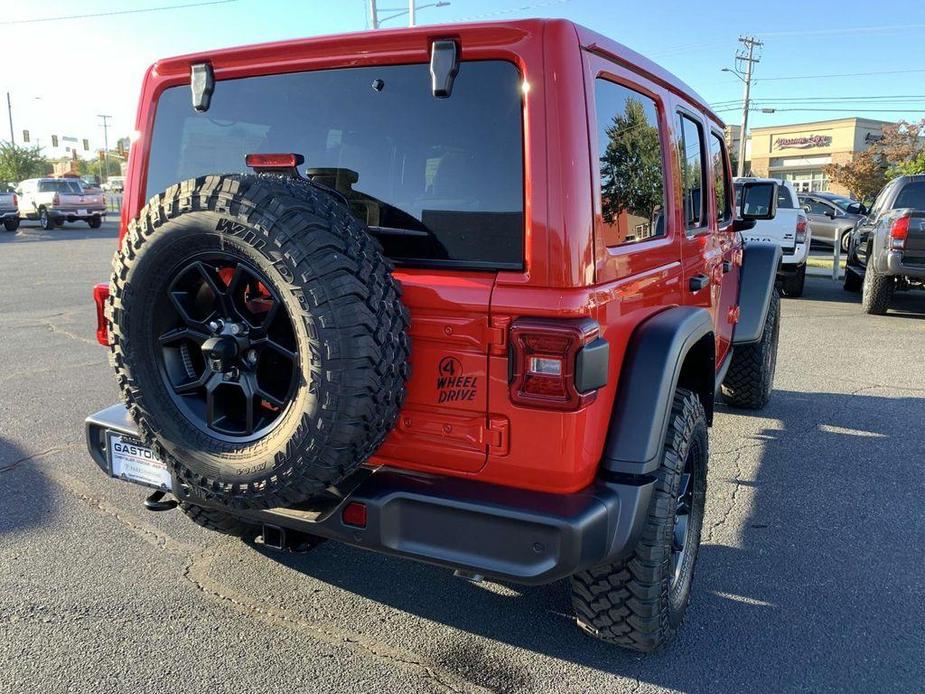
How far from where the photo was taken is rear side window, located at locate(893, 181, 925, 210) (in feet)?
30.7

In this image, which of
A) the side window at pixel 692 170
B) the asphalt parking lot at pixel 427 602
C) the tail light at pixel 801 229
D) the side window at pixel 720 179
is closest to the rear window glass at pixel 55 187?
the tail light at pixel 801 229

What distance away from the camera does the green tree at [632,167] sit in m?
2.28

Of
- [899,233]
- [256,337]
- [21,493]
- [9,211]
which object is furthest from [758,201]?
[9,211]

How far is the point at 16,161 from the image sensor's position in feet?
170

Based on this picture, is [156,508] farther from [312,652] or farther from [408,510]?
[408,510]

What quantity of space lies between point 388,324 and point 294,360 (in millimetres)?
301

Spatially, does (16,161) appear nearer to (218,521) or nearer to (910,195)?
(910,195)

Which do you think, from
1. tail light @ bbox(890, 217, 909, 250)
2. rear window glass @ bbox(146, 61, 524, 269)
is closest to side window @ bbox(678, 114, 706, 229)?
rear window glass @ bbox(146, 61, 524, 269)

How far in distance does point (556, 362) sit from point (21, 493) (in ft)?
10.4

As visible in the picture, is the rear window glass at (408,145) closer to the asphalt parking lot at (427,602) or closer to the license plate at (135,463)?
the license plate at (135,463)

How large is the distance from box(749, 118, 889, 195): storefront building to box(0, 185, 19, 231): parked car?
4990 cm

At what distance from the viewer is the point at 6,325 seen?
8305 millimetres

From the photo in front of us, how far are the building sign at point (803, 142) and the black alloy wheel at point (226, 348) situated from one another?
65.8m

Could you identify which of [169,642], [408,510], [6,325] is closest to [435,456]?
[408,510]
